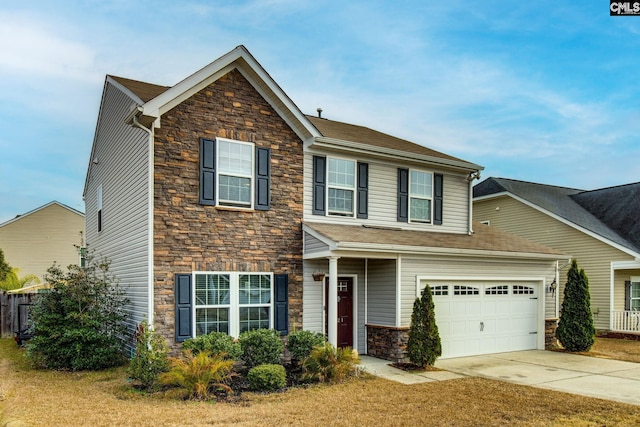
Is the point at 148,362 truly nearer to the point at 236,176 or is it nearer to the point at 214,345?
the point at 214,345

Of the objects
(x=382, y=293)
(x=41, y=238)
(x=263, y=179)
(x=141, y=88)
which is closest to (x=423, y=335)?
(x=382, y=293)

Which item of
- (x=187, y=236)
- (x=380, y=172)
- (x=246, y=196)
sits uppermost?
(x=380, y=172)

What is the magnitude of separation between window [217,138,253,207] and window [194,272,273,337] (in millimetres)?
1741

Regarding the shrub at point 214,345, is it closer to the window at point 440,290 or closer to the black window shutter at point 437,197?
the window at point 440,290

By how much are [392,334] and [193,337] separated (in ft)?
15.6

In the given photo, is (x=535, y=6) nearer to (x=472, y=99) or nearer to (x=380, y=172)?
(x=380, y=172)

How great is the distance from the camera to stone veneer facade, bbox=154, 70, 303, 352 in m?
10.5

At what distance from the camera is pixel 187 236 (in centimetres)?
1079

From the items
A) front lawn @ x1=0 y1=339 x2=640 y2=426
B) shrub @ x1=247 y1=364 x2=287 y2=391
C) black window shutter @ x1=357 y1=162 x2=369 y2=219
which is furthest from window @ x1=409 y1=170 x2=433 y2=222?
shrub @ x1=247 y1=364 x2=287 y2=391

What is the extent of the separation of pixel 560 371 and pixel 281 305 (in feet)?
21.5

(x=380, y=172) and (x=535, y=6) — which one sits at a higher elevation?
(x=535, y=6)

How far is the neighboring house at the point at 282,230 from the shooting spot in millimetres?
10711

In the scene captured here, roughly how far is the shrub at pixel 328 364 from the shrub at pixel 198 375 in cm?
182

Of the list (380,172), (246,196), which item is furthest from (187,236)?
(380,172)
